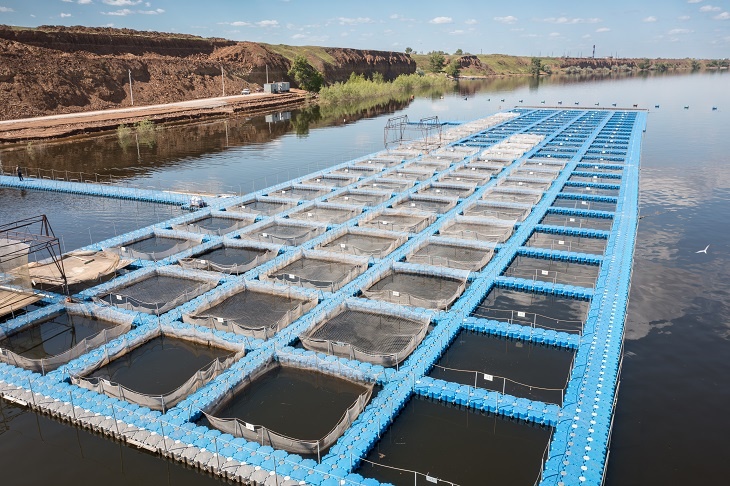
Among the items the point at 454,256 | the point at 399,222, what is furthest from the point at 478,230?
A: the point at 399,222

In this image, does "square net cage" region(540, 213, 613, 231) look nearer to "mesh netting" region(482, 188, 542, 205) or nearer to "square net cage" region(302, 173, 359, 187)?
"mesh netting" region(482, 188, 542, 205)

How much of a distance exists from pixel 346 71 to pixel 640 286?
591ft

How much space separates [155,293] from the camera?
95.0ft

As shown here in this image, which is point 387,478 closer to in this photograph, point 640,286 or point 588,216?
point 640,286

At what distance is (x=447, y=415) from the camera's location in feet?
66.0

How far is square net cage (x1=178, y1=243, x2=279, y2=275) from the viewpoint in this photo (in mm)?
31156

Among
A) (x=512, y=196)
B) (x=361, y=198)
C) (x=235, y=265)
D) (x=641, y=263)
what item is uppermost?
(x=361, y=198)

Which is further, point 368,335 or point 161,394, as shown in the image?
point 368,335

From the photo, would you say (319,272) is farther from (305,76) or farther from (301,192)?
(305,76)

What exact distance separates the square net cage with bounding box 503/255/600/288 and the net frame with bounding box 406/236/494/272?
1.72 meters

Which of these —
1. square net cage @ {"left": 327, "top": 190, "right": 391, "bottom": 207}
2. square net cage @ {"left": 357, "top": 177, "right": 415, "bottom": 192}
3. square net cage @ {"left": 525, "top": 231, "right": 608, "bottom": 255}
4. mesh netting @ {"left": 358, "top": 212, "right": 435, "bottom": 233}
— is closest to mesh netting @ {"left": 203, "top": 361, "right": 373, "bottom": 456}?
mesh netting @ {"left": 358, "top": 212, "right": 435, "bottom": 233}

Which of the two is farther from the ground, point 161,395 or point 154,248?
point 154,248

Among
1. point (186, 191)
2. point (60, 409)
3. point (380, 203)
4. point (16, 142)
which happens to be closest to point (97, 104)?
point (16, 142)

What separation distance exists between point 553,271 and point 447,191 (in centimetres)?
1636
